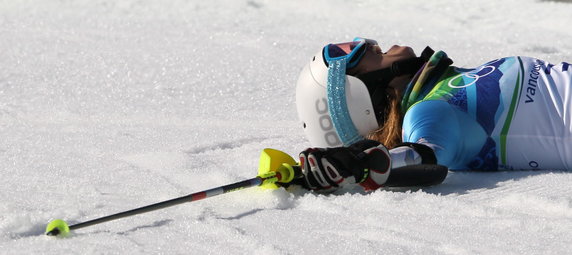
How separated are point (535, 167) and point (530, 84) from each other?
31 centimetres

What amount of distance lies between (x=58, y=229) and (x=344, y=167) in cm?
91

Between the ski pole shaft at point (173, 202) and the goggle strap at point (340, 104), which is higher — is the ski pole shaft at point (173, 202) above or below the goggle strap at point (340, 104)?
below

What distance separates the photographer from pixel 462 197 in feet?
9.51

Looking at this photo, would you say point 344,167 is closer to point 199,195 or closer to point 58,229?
point 199,195

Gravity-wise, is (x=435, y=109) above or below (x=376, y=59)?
below

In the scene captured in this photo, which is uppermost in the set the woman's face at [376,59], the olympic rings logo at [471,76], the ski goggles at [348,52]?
the ski goggles at [348,52]

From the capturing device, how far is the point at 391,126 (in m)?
3.44

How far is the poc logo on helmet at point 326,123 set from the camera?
3.50 m

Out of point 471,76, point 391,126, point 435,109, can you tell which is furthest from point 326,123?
point 471,76

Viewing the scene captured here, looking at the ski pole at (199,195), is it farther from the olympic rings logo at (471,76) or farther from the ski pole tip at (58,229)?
the olympic rings logo at (471,76)

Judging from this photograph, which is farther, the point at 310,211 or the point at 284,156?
the point at 284,156

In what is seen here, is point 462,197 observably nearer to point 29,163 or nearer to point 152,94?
point 29,163

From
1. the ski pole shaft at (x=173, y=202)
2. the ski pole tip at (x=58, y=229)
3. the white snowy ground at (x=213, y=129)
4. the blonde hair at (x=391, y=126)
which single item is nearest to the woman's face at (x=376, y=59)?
the blonde hair at (x=391, y=126)

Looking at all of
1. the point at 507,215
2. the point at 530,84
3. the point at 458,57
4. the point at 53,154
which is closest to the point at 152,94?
the point at 53,154
